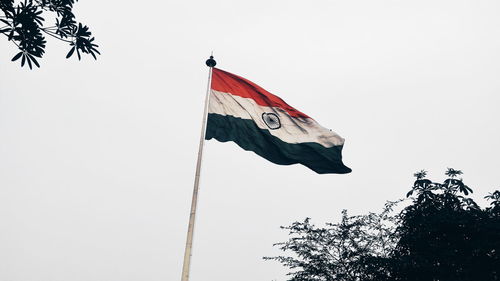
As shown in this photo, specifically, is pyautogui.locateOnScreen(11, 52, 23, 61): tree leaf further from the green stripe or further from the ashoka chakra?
the ashoka chakra

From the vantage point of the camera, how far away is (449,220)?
16172mm

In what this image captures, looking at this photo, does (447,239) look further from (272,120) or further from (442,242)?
(272,120)

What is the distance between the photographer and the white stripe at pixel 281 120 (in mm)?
8891

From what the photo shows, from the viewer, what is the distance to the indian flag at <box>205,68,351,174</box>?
8758mm

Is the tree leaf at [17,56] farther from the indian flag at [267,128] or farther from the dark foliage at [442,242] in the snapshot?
the dark foliage at [442,242]

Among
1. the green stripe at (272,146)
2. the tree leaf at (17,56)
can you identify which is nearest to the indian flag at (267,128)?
the green stripe at (272,146)

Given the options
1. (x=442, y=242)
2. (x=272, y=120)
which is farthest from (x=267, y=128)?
(x=442, y=242)

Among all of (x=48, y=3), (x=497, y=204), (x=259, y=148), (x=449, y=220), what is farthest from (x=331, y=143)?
(x=497, y=204)

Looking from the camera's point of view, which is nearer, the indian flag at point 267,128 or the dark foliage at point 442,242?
the indian flag at point 267,128

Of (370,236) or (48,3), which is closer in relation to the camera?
(48,3)

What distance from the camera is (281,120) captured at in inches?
372

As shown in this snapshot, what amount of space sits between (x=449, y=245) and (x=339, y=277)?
21.2 ft

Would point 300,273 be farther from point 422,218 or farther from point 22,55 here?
point 22,55

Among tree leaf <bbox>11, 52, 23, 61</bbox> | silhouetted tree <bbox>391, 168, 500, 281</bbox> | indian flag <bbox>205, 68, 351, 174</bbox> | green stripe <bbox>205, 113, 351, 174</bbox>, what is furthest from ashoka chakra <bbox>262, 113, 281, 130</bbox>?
silhouetted tree <bbox>391, 168, 500, 281</bbox>
